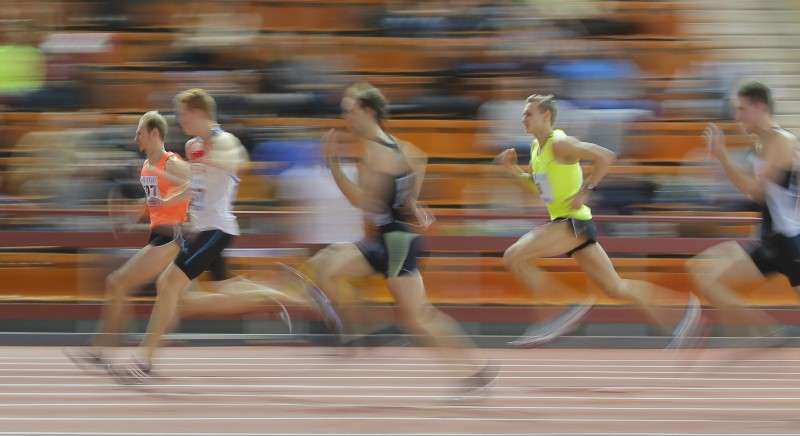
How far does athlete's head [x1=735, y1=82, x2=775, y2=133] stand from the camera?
779cm

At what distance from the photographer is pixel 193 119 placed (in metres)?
7.97

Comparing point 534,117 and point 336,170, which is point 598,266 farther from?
point 336,170

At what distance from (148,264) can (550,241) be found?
248 cm

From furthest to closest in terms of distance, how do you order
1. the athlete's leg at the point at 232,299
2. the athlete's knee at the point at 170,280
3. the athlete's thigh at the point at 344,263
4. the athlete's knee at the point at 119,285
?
the athlete's leg at the point at 232,299 → the athlete's knee at the point at 119,285 → the athlete's thigh at the point at 344,263 → the athlete's knee at the point at 170,280

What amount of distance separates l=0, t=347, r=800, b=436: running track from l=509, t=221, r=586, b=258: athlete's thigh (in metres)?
0.77

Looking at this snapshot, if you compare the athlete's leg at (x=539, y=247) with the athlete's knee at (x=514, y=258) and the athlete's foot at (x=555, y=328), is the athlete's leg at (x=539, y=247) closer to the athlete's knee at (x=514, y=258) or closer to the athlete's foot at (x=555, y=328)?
the athlete's knee at (x=514, y=258)

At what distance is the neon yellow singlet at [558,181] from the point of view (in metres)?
9.03

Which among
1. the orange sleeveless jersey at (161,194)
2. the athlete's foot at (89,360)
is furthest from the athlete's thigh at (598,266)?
the athlete's foot at (89,360)

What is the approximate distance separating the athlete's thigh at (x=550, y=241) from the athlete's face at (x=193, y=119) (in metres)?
2.31

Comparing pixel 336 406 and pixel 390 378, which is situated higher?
Answer: pixel 336 406

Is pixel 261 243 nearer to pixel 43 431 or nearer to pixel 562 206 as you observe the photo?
pixel 562 206

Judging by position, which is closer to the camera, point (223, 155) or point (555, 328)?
Result: point (223, 155)

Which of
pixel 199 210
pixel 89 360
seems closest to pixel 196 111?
pixel 199 210

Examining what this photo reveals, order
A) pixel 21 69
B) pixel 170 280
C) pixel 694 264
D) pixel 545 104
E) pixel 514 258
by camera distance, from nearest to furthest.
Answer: pixel 170 280, pixel 545 104, pixel 514 258, pixel 694 264, pixel 21 69
